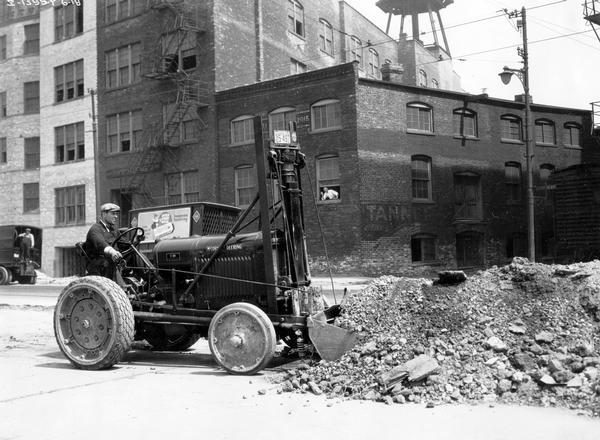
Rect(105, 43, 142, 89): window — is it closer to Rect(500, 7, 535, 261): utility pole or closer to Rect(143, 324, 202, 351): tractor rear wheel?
Rect(500, 7, 535, 261): utility pole

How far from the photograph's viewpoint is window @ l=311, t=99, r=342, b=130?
89.0 ft

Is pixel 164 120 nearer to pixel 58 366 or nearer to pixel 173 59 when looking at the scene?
pixel 173 59

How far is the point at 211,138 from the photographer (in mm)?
30375

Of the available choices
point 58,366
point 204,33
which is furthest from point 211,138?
point 58,366

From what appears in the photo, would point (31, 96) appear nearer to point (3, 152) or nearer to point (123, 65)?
point (3, 152)

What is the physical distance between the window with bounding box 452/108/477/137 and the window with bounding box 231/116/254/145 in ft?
33.5

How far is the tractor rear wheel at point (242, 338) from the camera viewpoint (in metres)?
7.21

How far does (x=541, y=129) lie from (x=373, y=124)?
40.4 feet

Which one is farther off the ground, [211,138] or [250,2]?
[250,2]

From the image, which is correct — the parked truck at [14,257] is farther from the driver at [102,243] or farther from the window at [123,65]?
the driver at [102,243]

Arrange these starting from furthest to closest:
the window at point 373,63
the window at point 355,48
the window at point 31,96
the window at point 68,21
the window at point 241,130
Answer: the window at point 373,63, the window at point 355,48, the window at point 31,96, the window at point 68,21, the window at point 241,130

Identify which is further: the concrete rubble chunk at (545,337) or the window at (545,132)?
the window at (545,132)

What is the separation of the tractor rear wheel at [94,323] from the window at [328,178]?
19.2 meters

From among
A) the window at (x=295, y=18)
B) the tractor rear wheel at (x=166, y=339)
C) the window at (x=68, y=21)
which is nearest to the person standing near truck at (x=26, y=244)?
the window at (x=68, y=21)
